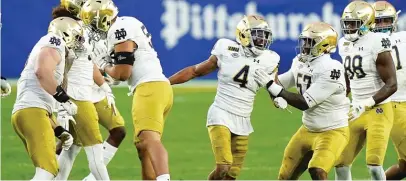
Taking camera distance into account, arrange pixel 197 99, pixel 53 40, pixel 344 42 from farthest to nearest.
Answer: pixel 197 99 < pixel 344 42 < pixel 53 40

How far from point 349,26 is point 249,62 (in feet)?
3.84

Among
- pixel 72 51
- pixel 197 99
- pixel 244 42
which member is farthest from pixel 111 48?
pixel 197 99

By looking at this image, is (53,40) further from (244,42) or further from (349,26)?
(349,26)

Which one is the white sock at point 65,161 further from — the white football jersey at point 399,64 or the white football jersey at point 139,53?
the white football jersey at point 399,64

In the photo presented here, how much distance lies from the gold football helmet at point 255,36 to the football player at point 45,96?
1.47 meters

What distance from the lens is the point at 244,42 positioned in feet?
35.3

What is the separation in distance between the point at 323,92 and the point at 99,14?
2072mm

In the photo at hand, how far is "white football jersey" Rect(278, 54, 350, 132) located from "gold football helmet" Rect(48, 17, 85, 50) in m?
2.04

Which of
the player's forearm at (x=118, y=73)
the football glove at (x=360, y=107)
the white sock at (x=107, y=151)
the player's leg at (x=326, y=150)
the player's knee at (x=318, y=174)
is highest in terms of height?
the player's forearm at (x=118, y=73)

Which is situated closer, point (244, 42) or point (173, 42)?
point (244, 42)

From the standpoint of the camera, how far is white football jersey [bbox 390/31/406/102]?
1160 centimetres

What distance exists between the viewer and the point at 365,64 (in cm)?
1123

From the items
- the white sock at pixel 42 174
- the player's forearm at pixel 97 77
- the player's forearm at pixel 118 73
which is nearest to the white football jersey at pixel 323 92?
the player's forearm at pixel 118 73

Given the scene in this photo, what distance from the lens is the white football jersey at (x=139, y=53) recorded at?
33.7 ft
